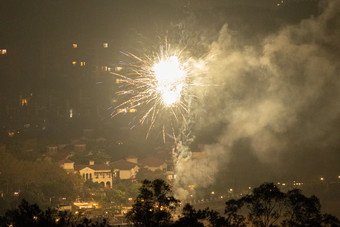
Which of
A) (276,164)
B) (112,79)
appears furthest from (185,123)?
(112,79)

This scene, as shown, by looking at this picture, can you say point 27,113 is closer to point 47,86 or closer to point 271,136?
point 47,86

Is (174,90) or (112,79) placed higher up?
(112,79)

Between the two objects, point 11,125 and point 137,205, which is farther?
point 11,125

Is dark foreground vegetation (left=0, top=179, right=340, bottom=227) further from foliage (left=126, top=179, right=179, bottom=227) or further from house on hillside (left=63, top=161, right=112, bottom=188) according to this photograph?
house on hillside (left=63, top=161, right=112, bottom=188)

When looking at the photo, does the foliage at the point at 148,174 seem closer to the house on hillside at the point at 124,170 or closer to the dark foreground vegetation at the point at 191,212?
the house on hillside at the point at 124,170

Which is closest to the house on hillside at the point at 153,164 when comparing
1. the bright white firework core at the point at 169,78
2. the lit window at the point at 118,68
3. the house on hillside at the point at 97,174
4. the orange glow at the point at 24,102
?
the house on hillside at the point at 97,174

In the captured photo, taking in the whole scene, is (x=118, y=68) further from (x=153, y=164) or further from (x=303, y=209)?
(x=303, y=209)
